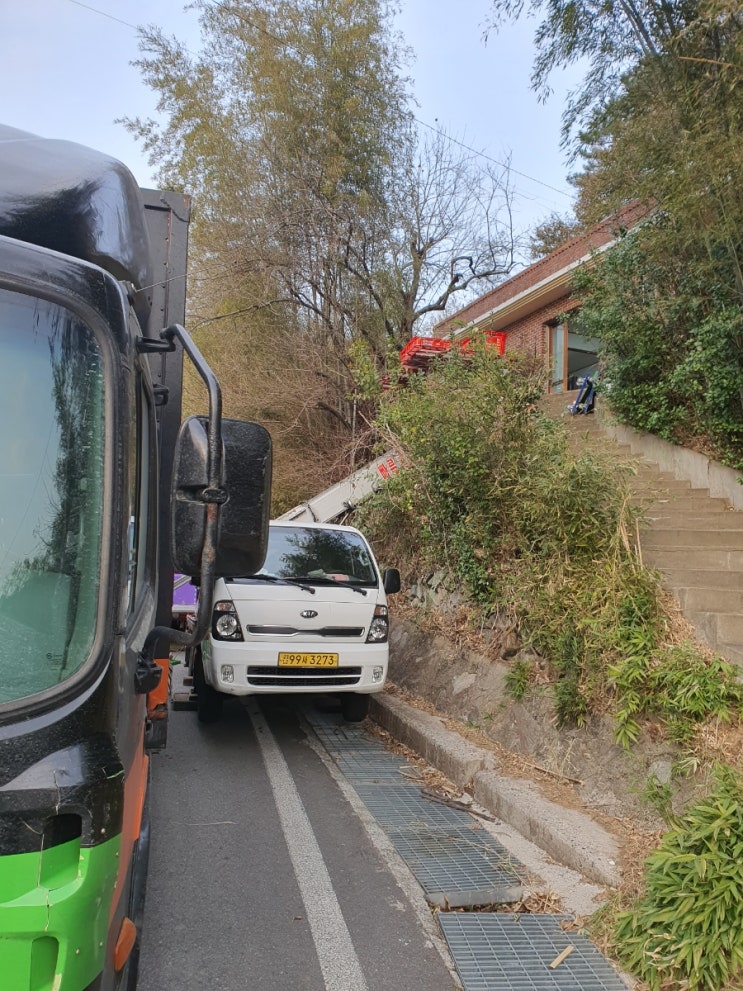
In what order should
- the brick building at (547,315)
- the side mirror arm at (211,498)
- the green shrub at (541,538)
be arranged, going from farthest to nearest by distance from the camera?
the brick building at (547,315), the green shrub at (541,538), the side mirror arm at (211,498)

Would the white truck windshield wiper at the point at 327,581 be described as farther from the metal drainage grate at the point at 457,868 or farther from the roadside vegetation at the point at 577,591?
the metal drainage grate at the point at 457,868

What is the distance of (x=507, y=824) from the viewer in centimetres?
464

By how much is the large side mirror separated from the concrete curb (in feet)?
9.23

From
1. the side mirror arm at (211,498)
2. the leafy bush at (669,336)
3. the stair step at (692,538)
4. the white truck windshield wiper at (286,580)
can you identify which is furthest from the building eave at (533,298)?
the side mirror arm at (211,498)

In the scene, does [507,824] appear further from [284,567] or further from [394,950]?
[284,567]

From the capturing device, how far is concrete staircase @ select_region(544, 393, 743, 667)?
4988mm

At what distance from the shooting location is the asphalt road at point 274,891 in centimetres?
308

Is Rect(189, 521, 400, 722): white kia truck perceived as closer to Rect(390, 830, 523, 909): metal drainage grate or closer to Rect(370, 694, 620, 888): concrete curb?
Rect(370, 694, 620, 888): concrete curb

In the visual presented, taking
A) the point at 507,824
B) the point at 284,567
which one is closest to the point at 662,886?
the point at 507,824

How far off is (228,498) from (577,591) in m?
4.05

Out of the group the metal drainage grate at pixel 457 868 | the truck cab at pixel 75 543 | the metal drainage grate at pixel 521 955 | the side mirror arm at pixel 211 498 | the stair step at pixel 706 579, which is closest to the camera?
the truck cab at pixel 75 543

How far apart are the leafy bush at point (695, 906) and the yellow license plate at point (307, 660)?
3.38 meters

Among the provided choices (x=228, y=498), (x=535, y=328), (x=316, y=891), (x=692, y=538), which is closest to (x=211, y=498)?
(x=228, y=498)

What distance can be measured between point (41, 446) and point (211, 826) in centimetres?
352
